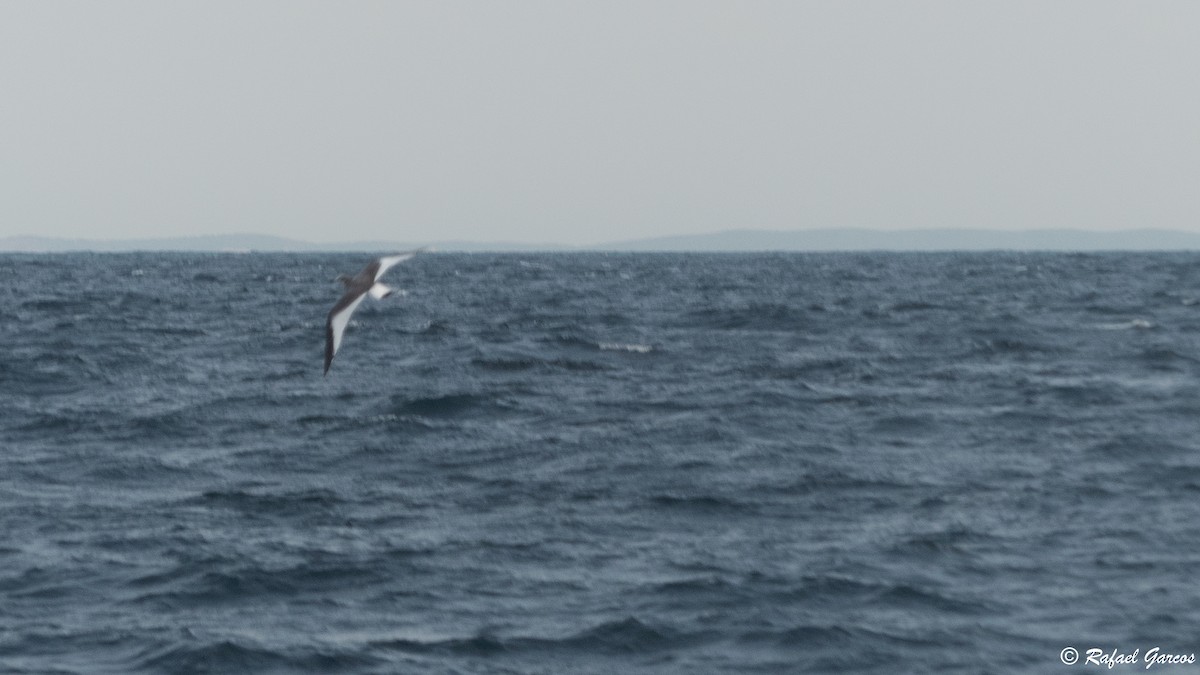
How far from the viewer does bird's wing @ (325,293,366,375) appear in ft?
51.5

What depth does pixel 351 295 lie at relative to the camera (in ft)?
55.3

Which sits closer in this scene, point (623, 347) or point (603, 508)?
point (603, 508)

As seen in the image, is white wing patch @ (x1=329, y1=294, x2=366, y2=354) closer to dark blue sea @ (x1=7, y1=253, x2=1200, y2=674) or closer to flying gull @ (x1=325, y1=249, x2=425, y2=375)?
flying gull @ (x1=325, y1=249, x2=425, y2=375)

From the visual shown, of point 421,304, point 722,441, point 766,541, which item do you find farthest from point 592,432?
point 421,304

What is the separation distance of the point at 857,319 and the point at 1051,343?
341 inches

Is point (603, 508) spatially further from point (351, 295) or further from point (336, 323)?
point (351, 295)

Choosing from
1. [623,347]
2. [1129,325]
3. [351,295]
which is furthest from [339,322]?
[1129,325]

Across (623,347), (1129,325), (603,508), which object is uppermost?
(1129,325)

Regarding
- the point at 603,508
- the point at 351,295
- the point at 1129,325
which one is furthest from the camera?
the point at 1129,325

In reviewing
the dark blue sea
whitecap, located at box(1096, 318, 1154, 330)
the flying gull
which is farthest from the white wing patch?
whitecap, located at box(1096, 318, 1154, 330)

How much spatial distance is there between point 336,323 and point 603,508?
3.52 meters

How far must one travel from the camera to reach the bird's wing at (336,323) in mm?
15695

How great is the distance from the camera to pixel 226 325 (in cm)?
3869

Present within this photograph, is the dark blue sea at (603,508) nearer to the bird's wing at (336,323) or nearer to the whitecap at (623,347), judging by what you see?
the whitecap at (623,347)
